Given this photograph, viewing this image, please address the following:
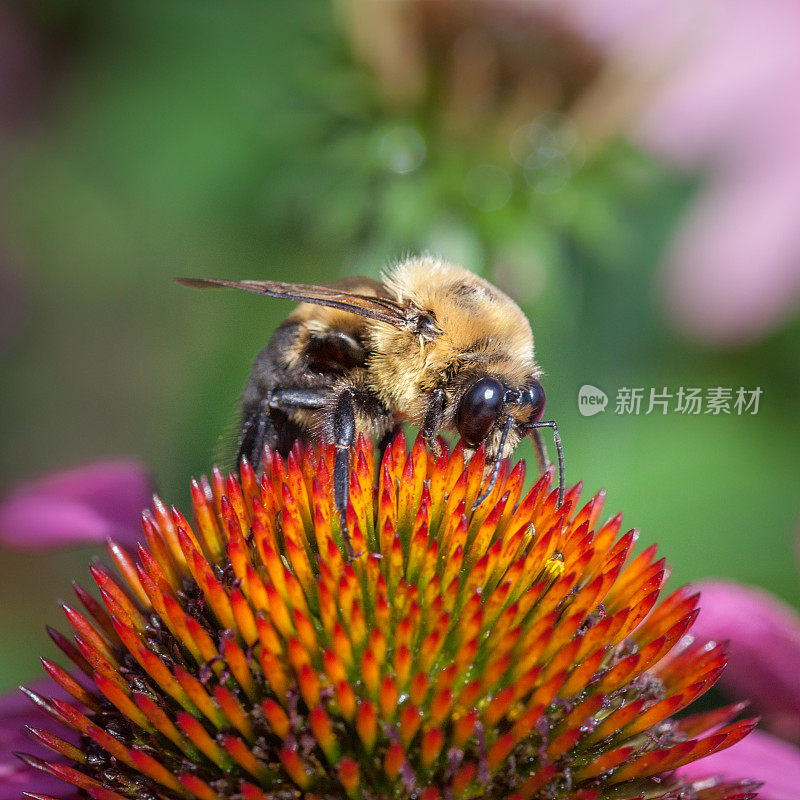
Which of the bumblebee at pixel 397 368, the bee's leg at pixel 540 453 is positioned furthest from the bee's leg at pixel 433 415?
the bee's leg at pixel 540 453

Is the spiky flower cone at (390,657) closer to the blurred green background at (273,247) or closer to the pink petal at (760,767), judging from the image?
the pink petal at (760,767)

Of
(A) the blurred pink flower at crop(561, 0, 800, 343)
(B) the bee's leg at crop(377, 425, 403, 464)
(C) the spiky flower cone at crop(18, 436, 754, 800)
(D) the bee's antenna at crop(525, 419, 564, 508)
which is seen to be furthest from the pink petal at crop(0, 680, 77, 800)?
(A) the blurred pink flower at crop(561, 0, 800, 343)

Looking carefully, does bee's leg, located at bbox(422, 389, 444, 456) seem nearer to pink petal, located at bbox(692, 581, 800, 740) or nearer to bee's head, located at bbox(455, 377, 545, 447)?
bee's head, located at bbox(455, 377, 545, 447)

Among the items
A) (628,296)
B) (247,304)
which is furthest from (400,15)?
(628,296)

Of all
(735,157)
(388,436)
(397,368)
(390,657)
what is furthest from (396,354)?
(735,157)

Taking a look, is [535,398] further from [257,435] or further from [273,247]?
[273,247]

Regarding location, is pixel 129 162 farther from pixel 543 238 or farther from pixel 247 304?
pixel 543 238
